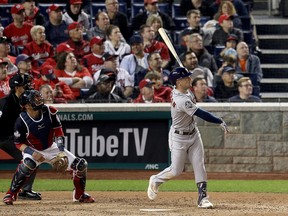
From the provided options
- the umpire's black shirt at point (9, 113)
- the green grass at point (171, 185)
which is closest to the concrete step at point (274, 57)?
the green grass at point (171, 185)

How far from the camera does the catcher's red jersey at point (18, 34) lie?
680 inches

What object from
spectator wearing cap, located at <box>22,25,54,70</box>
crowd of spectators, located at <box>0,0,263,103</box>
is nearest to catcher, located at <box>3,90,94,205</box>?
crowd of spectators, located at <box>0,0,263,103</box>

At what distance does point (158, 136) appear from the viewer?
50.8 ft

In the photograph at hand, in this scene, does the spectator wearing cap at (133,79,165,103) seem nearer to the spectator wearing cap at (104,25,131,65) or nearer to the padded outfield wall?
the padded outfield wall

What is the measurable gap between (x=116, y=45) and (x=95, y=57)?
23.3 inches

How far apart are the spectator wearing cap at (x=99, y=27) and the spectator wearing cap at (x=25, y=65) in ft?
6.36

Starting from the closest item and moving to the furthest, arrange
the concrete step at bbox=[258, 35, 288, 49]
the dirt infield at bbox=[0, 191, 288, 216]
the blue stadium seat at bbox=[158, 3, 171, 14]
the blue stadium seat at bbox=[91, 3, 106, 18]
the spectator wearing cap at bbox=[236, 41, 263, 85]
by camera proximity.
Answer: the dirt infield at bbox=[0, 191, 288, 216]
the spectator wearing cap at bbox=[236, 41, 263, 85]
the blue stadium seat at bbox=[91, 3, 106, 18]
the blue stadium seat at bbox=[158, 3, 171, 14]
the concrete step at bbox=[258, 35, 288, 49]

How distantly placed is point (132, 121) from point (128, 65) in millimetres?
1559

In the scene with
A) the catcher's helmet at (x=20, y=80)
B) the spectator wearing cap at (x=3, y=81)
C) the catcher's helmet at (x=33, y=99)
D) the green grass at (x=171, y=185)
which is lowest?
the green grass at (x=171, y=185)

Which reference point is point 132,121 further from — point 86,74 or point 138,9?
point 138,9

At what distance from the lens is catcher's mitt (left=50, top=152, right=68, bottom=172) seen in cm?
1153

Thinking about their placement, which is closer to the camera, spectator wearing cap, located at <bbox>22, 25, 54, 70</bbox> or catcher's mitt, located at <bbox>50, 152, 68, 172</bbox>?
catcher's mitt, located at <bbox>50, 152, 68, 172</bbox>

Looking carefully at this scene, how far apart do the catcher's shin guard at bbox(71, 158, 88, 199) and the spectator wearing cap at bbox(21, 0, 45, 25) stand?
6.33 m

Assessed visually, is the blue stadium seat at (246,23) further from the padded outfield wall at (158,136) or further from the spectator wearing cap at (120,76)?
the padded outfield wall at (158,136)
